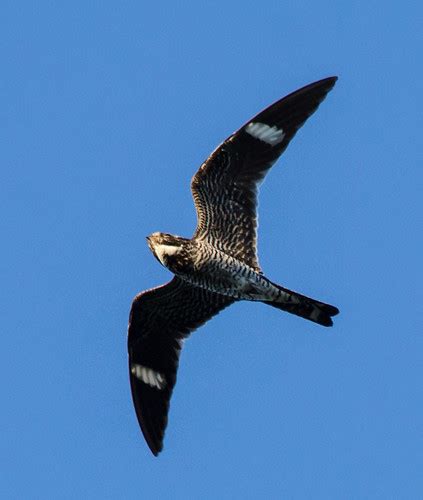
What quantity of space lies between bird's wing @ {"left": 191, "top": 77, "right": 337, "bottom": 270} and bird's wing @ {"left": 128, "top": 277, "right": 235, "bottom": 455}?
94 cm

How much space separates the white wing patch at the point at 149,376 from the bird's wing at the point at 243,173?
205 centimetres

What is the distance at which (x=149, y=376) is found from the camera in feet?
58.3

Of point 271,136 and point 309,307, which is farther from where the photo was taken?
point 271,136

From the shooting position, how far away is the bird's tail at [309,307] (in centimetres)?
Answer: 1642

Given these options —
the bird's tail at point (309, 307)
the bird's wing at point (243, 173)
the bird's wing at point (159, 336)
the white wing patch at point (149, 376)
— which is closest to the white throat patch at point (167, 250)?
the bird's wing at point (243, 173)

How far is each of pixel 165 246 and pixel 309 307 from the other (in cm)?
194

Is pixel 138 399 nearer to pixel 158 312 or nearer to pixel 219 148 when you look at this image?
pixel 158 312

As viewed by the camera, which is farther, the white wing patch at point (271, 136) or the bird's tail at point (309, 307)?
the white wing patch at point (271, 136)

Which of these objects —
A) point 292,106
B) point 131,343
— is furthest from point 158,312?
point 292,106

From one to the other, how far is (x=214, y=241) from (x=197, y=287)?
79 cm

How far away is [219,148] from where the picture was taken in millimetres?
16812

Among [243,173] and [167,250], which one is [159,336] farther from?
[243,173]

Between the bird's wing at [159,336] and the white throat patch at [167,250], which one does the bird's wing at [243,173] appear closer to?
the white throat patch at [167,250]

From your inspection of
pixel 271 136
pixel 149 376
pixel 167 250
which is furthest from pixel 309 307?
pixel 149 376
